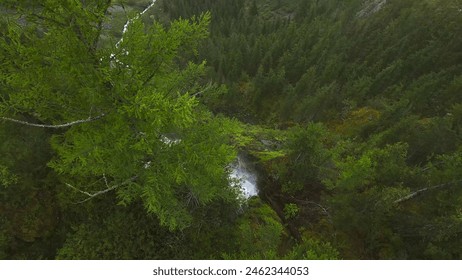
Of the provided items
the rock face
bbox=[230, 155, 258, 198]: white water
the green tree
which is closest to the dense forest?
the green tree

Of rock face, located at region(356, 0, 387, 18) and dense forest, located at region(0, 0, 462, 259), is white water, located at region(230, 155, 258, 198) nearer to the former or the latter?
dense forest, located at region(0, 0, 462, 259)

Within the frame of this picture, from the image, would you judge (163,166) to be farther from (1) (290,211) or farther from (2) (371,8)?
(2) (371,8)

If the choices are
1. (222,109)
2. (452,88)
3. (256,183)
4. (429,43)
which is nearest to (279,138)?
(256,183)

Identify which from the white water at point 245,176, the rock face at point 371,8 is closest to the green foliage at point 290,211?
the white water at point 245,176

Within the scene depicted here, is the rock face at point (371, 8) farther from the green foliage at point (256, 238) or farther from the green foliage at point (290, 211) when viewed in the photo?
the green foliage at point (256, 238)

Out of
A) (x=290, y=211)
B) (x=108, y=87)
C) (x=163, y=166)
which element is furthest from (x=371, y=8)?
(x=108, y=87)
